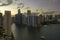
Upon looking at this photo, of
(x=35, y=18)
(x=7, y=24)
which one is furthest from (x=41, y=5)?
(x=7, y=24)

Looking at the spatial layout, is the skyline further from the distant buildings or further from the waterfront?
the waterfront

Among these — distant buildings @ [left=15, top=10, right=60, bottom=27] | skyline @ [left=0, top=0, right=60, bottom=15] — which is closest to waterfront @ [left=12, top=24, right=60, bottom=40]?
distant buildings @ [left=15, top=10, right=60, bottom=27]

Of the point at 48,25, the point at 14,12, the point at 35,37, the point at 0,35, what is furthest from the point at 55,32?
the point at 0,35

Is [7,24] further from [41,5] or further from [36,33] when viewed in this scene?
[41,5]

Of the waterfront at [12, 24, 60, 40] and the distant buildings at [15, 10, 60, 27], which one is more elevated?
the distant buildings at [15, 10, 60, 27]

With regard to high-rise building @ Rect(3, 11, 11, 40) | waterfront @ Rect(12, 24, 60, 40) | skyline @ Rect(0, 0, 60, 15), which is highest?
skyline @ Rect(0, 0, 60, 15)

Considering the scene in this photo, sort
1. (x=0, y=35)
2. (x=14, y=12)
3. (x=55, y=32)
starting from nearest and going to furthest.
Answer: (x=0, y=35) < (x=14, y=12) < (x=55, y=32)

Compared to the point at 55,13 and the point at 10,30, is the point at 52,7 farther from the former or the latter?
the point at 10,30

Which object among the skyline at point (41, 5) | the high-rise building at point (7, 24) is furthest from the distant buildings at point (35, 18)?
the high-rise building at point (7, 24)
